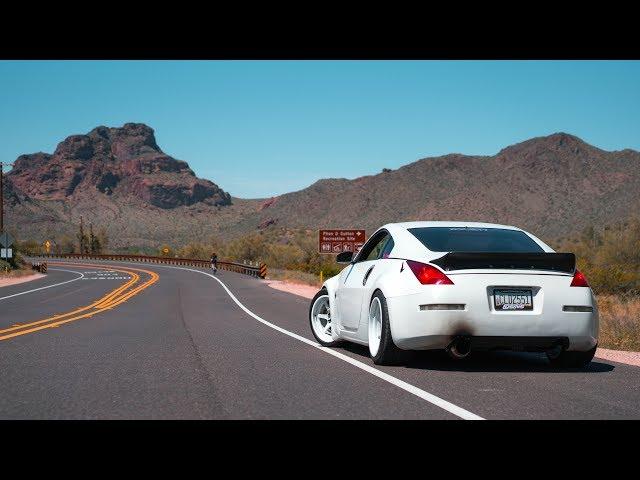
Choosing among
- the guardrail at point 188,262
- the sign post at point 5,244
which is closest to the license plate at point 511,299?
the guardrail at point 188,262

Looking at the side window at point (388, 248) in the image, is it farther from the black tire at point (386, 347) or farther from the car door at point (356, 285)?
the black tire at point (386, 347)

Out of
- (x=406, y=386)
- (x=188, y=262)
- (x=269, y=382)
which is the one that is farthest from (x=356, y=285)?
(x=188, y=262)

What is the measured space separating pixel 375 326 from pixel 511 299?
70.5 inches

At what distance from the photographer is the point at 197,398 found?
7.93 m

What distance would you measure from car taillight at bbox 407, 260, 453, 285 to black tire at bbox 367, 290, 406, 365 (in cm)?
55

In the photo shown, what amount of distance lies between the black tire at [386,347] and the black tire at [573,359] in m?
1.84

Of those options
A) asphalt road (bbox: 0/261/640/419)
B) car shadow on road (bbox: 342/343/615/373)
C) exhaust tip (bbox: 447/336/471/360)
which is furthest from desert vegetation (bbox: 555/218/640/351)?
exhaust tip (bbox: 447/336/471/360)

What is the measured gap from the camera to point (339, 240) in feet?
116

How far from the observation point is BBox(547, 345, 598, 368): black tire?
9.84 m

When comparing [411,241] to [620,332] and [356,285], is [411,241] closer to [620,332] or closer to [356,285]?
[356,285]

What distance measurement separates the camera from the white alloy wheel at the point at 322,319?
1253cm

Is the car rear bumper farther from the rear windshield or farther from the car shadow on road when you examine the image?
the rear windshield
